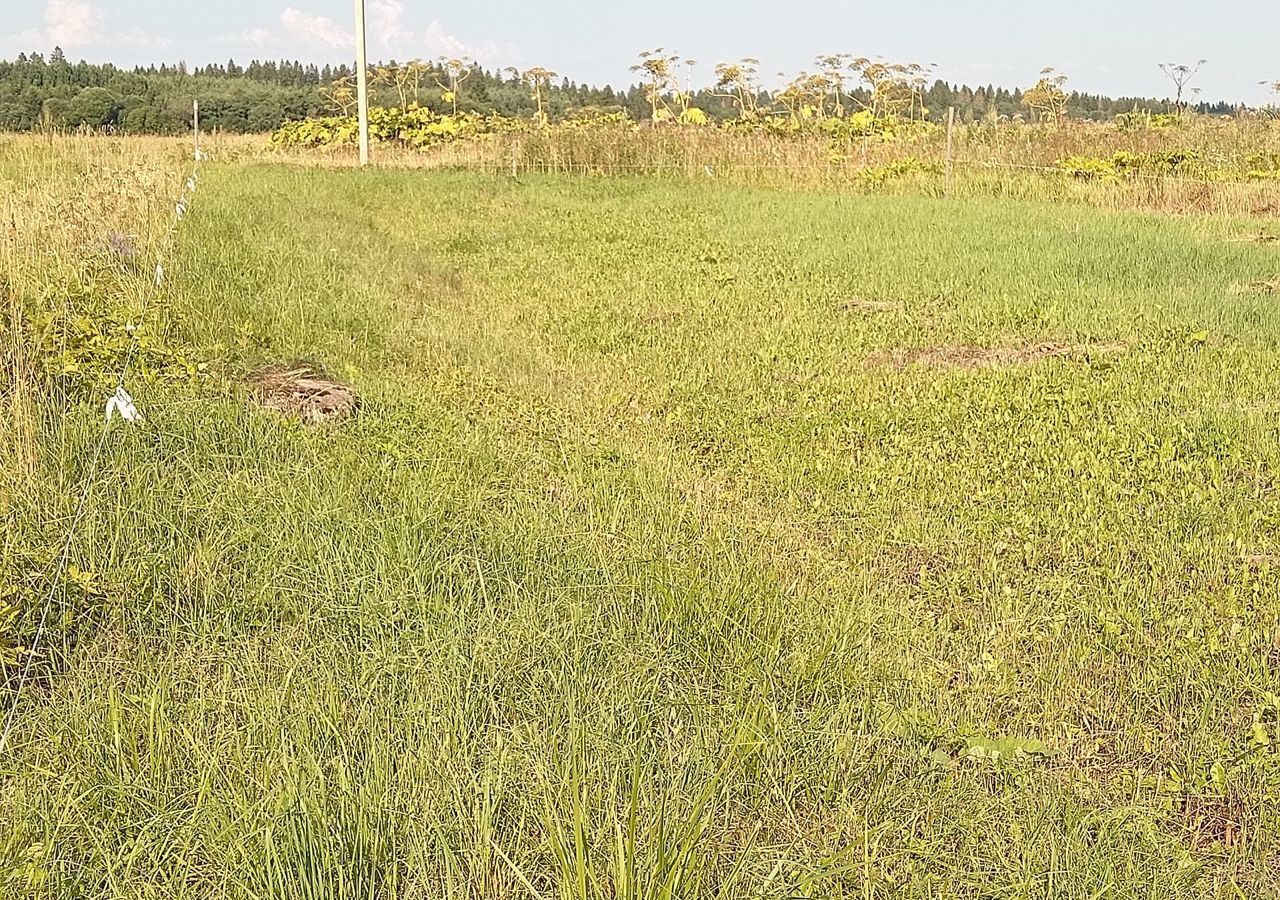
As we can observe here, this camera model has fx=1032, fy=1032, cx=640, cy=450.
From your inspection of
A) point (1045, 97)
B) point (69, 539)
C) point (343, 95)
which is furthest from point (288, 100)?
point (69, 539)

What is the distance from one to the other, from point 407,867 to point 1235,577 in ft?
10.3

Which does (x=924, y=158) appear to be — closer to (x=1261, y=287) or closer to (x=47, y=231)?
(x=1261, y=287)

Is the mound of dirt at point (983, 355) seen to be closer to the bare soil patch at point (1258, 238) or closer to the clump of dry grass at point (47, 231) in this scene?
the clump of dry grass at point (47, 231)

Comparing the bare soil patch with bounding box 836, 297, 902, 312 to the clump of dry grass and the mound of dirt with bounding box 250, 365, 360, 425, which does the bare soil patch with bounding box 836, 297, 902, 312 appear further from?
the clump of dry grass

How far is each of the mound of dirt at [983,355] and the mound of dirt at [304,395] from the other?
11.5ft

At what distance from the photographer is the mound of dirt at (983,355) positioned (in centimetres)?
674

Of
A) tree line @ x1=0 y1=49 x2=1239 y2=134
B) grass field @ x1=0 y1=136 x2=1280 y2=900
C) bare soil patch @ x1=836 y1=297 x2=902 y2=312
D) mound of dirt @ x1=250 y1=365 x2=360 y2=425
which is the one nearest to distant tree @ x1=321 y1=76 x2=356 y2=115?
tree line @ x1=0 y1=49 x2=1239 y2=134

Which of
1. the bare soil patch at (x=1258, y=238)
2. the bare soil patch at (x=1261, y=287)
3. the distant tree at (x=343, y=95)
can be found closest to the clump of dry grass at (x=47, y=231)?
the bare soil patch at (x=1261, y=287)

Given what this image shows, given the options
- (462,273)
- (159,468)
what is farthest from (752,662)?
(462,273)

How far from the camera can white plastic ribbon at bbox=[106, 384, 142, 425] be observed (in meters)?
4.02

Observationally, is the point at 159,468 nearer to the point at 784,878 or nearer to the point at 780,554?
the point at 780,554

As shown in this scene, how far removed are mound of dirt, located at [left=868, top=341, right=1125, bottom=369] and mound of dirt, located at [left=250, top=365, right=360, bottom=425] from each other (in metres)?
3.50

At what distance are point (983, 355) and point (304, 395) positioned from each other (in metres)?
4.42

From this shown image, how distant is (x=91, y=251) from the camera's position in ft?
20.3
